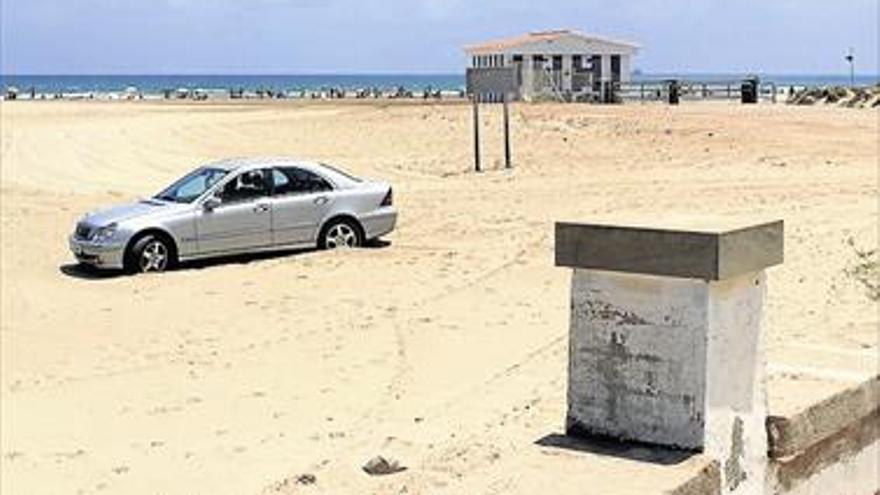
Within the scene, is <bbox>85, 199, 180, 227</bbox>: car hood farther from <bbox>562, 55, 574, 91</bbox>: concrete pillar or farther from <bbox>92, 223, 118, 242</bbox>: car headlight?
<bbox>562, 55, 574, 91</bbox>: concrete pillar

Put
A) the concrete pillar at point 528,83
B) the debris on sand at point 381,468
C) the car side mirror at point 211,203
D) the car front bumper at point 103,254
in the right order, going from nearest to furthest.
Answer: the debris on sand at point 381,468
the car front bumper at point 103,254
the car side mirror at point 211,203
the concrete pillar at point 528,83

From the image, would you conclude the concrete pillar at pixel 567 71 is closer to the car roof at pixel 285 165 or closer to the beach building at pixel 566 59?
the beach building at pixel 566 59

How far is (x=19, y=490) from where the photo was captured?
9555mm

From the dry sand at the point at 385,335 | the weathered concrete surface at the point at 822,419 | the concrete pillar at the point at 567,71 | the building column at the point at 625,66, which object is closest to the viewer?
the weathered concrete surface at the point at 822,419

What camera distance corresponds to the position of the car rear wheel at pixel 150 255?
1831 cm

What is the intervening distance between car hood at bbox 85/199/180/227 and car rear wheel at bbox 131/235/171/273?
40 centimetres

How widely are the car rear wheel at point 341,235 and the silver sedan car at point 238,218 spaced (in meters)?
0.01

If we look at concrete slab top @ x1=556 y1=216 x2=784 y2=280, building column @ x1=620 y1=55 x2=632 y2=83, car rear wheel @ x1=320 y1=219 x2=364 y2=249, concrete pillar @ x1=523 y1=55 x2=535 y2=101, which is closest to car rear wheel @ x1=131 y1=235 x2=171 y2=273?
car rear wheel @ x1=320 y1=219 x2=364 y2=249

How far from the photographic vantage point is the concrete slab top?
3842 millimetres

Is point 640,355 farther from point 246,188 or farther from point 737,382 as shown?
point 246,188

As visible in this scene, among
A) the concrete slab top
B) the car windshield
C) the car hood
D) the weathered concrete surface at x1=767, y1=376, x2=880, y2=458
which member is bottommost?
the car hood

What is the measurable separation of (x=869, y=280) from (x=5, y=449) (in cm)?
767

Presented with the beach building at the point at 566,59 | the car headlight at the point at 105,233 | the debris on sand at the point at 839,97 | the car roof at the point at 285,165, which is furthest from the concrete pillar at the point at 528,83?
the car headlight at the point at 105,233

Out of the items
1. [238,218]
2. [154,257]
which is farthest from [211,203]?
[154,257]
